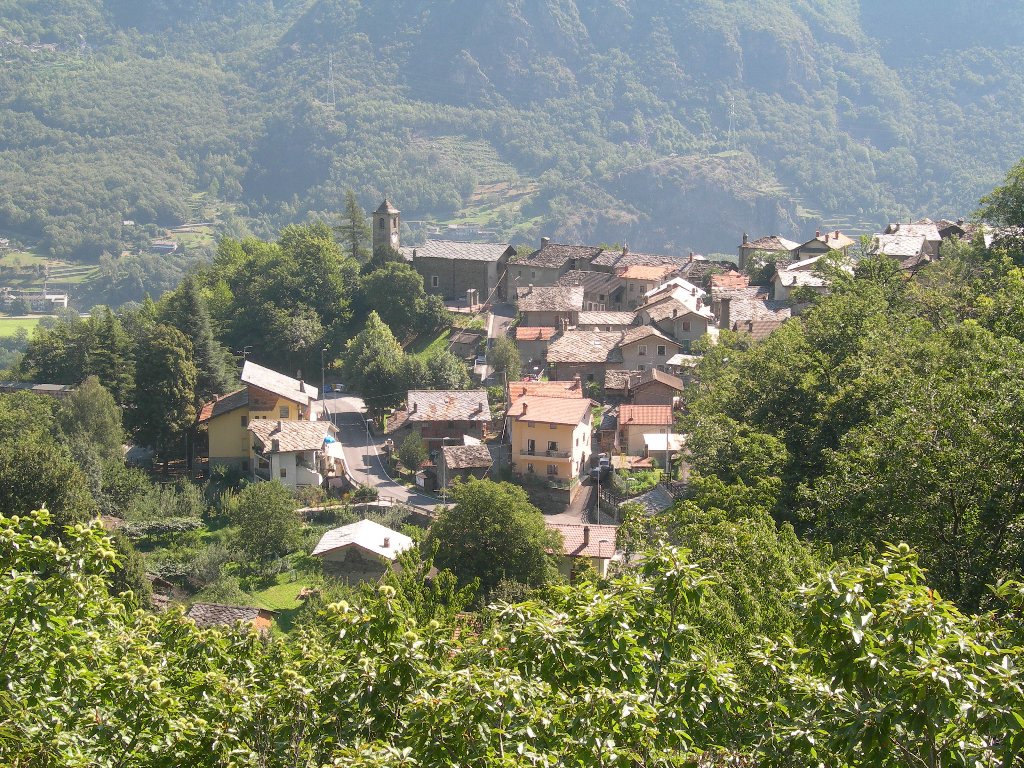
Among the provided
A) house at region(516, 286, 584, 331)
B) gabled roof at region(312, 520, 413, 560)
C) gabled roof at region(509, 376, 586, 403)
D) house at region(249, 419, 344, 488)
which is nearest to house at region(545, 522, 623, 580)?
gabled roof at region(312, 520, 413, 560)

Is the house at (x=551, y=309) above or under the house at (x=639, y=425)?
above

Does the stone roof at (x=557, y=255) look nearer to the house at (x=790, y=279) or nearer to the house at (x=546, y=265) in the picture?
the house at (x=546, y=265)

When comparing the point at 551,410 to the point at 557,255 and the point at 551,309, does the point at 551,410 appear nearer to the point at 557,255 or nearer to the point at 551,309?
the point at 551,309

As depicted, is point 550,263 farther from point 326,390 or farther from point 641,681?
point 641,681

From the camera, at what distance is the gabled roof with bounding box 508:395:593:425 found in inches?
1854

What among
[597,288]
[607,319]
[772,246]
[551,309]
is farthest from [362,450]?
[772,246]

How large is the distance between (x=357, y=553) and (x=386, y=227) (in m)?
39.8

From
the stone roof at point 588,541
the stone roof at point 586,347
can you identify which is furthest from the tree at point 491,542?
the stone roof at point 586,347

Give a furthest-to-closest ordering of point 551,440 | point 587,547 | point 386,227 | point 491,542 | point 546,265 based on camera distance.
→ point 386,227
point 546,265
point 551,440
point 587,547
point 491,542

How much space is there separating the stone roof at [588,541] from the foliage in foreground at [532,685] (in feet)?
79.7

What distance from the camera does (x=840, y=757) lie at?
28.1 ft

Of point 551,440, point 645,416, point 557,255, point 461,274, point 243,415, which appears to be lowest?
point 551,440

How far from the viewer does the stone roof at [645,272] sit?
7094 centimetres

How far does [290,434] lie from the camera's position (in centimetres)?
4909
